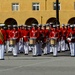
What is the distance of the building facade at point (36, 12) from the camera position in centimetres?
5903

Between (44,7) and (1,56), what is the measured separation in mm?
37918

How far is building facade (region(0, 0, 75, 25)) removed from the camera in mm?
59031

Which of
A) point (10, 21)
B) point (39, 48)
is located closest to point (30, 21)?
point (10, 21)

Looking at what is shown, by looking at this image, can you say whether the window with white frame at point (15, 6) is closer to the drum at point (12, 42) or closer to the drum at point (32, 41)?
the drum at point (12, 42)

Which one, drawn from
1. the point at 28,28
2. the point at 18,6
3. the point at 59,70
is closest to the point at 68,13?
the point at 18,6

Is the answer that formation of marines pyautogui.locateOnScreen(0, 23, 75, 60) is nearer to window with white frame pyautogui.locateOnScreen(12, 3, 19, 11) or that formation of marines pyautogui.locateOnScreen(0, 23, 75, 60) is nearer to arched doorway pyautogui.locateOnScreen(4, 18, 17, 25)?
arched doorway pyautogui.locateOnScreen(4, 18, 17, 25)

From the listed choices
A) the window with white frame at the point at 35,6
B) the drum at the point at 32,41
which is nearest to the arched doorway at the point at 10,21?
the window with white frame at the point at 35,6

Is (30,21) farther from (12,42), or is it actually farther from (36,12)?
(12,42)

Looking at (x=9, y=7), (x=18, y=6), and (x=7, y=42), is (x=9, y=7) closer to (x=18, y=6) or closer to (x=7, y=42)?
(x=18, y=6)

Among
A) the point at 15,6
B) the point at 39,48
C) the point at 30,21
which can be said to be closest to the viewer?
the point at 39,48

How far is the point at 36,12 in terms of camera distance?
60.1 m

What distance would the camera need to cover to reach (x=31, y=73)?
639 inches

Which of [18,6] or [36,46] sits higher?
[18,6]

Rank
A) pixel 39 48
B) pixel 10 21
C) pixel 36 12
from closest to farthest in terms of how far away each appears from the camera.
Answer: pixel 39 48, pixel 36 12, pixel 10 21
